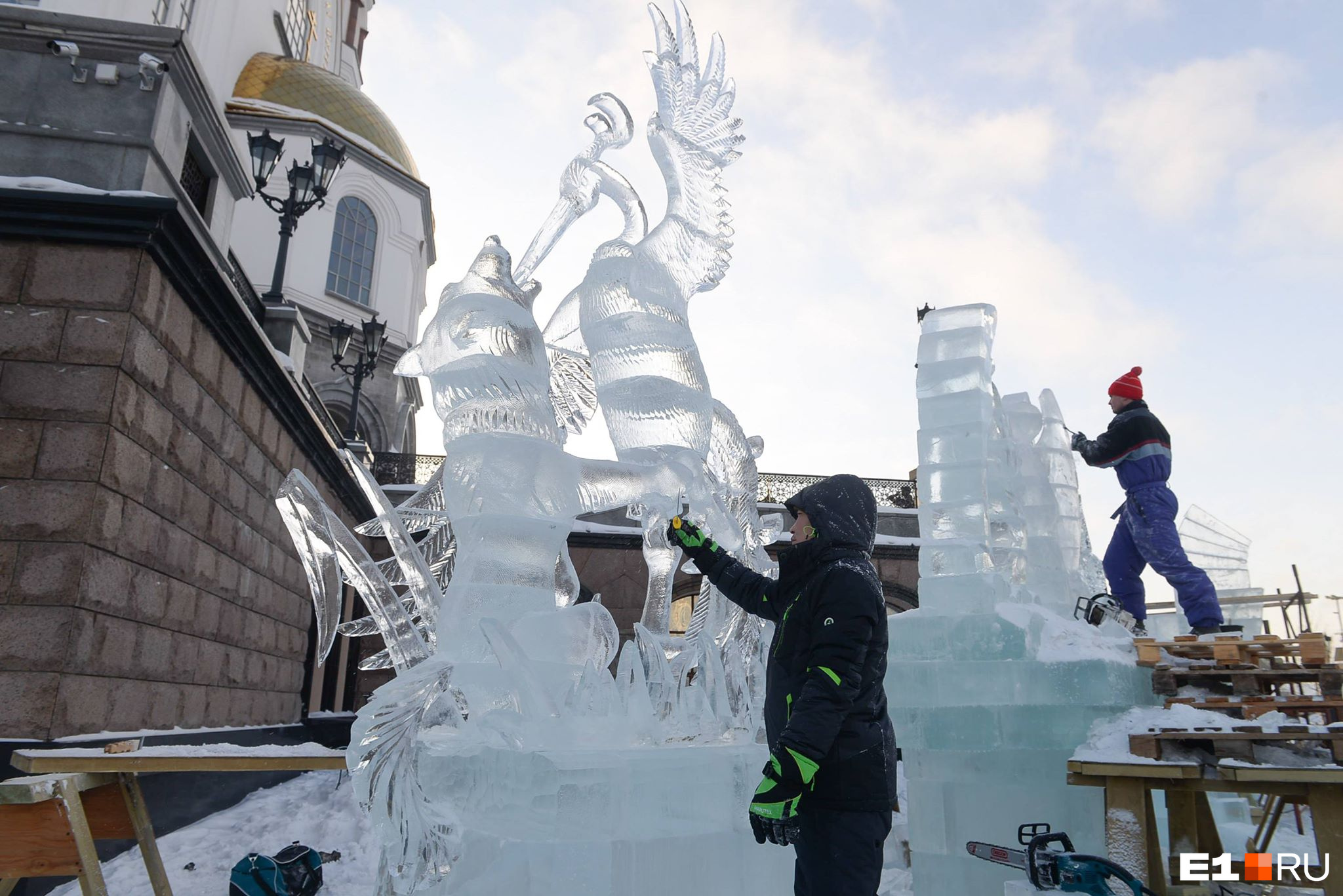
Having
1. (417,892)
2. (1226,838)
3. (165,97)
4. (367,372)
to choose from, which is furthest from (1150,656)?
(367,372)

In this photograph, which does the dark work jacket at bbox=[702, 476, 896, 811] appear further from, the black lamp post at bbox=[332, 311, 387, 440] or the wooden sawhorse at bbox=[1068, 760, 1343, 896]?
the black lamp post at bbox=[332, 311, 387, 440]

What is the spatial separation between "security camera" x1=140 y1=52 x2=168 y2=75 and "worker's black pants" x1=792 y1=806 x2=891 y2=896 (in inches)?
237

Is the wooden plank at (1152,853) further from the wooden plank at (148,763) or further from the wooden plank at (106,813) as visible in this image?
the wooden plank at (106,813)

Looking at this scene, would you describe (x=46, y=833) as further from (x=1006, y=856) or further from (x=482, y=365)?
(x=1006, y=856)

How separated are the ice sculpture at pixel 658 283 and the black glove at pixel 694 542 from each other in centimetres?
61

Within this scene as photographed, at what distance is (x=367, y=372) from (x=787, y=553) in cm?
1084

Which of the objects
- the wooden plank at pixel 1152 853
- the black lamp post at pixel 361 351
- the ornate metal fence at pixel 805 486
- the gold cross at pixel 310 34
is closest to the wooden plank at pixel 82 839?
the wooden plank at pixel 1152 853

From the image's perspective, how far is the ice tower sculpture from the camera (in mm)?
4898

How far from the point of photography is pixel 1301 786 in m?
3.80

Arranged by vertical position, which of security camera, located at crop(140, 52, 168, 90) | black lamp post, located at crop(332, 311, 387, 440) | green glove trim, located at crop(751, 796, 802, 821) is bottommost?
green glove trim, located at crop(751, 796, 802, 821)

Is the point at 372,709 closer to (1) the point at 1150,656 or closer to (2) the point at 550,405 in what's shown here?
(2) the point at 550,405

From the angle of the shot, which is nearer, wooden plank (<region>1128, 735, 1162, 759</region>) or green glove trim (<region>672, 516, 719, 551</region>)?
green glove trim (<region>672, 516, 719, 551</region>)

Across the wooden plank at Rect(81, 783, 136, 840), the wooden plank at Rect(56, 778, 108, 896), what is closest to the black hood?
the wooden plank at Rect(56, 778, 108, 896)

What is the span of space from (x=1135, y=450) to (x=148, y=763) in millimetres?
5917
